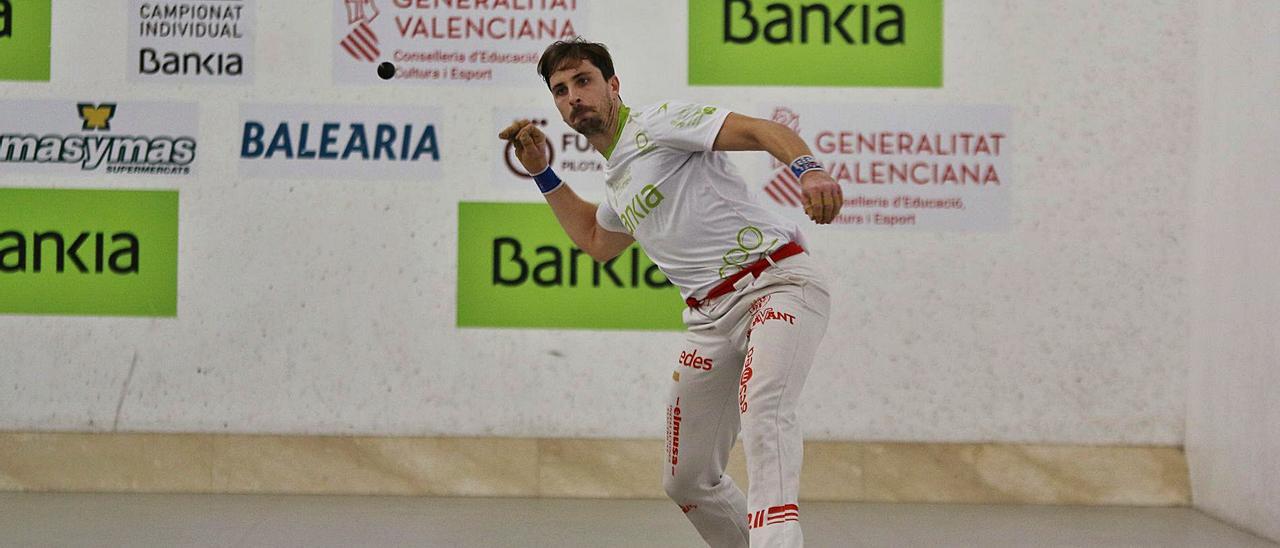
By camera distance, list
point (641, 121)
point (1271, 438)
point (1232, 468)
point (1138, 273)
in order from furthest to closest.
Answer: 1. point (1138, 273)
2. point (1232, 468)
3. point (1271, 438)
4. point (641, 121)

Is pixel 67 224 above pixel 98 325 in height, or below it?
above

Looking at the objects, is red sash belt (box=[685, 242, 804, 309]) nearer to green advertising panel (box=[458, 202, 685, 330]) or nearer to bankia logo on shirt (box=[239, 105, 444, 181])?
green advertising panel (box=[458, 202, 685, 330])

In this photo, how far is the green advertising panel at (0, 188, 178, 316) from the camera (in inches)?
211

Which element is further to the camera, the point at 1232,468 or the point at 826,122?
the point at 826,122

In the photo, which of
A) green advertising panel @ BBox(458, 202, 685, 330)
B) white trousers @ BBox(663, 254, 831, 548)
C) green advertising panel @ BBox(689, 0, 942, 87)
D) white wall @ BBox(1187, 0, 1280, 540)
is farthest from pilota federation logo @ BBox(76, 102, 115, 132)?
white wall @ BBox(1187, 0, 1280, 540)

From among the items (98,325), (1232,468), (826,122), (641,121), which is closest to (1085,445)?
(1232,468)

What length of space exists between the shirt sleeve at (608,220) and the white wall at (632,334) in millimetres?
1685

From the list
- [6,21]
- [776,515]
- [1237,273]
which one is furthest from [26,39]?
[1237,273]

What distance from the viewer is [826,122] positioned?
5.34m

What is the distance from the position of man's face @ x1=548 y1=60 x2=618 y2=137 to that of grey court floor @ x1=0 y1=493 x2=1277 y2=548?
5.35ft

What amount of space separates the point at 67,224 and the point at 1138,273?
435 centimetres

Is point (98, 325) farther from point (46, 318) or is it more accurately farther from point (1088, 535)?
point (1088, 535)

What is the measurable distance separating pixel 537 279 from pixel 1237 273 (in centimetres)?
266

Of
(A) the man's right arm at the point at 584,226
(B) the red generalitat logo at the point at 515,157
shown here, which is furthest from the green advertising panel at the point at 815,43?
(A) the man's right arm at the point at 584,226
